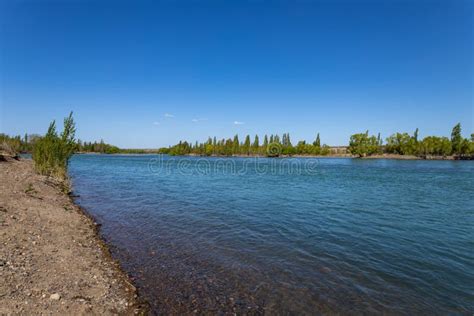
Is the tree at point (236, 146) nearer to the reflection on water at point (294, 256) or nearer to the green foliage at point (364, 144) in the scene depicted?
the green foliage at point (364, 144)

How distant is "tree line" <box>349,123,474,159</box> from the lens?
135 metres

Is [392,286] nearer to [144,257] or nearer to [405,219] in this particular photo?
[144,257]

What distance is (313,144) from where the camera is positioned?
634 feet

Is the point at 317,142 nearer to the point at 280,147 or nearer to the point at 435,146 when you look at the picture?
the point at 280,147

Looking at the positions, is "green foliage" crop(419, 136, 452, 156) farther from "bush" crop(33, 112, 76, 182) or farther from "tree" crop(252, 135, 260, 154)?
"bush" crop(33, 112, 76, 182)

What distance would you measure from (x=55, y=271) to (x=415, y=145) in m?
172

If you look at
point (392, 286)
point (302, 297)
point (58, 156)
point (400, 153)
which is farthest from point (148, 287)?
point (400, 153)

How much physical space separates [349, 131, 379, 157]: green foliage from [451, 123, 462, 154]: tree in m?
36.6

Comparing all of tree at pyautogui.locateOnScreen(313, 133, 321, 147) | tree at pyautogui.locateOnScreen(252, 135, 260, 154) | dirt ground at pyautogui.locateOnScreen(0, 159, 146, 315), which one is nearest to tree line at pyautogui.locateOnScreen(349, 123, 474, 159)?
tree at pyautogui.locateOnScreen(313, 133, 321, 147)

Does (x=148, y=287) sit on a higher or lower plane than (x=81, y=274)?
lower

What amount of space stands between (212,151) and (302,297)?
184779mm

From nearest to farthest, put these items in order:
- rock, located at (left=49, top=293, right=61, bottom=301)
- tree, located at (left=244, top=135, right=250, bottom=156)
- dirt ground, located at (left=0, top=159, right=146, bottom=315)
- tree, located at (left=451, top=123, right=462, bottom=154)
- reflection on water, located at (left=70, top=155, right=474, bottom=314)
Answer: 1. dirt ground, located at (left=0, top=159, right=146, bottom=315)
2. rock, located at (left=49, top=293, right=61, bottom=301)
3. reflection on water, located at (left=70, top=155, right=474, bottom=314)
4. tree, located at (left=451, top=123, right=462, bottom=154)
5. tree, located at (left=244, top=135, right=250, bottom=156)

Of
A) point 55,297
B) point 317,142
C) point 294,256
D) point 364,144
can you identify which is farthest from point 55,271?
point 317,142

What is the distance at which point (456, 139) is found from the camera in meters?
136
